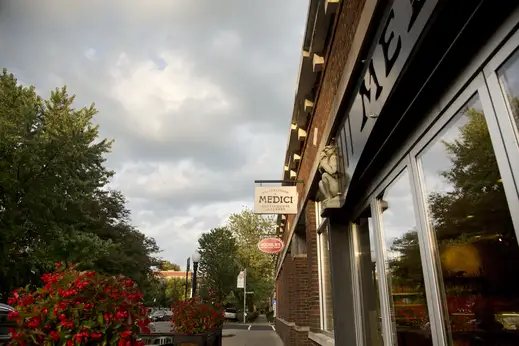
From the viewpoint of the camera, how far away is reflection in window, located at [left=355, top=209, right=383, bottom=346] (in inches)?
166

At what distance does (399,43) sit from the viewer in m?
2.54

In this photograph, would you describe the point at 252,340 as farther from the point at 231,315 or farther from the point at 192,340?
the point at 231,315

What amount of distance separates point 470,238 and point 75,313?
3284 mm

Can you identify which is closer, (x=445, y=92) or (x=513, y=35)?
(x=513, y=35)

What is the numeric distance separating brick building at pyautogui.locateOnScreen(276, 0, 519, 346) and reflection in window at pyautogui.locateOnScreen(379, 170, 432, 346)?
0.01m

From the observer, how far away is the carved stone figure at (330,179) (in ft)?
15.3

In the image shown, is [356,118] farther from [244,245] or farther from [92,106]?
[244,245]

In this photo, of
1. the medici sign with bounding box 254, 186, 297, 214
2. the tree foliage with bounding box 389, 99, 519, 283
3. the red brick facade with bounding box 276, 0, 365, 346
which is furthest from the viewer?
the medici sign with bounding box 254, 186, 297, 214

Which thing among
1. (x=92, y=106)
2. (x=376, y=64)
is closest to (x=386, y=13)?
(x=376, y=64)

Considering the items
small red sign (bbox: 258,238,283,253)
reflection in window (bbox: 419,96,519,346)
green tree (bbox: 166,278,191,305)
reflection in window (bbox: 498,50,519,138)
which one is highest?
green tree (bbox: 166,278,191,305)

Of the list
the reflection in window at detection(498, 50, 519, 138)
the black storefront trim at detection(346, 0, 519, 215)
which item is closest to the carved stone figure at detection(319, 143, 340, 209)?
the black storefront trim at detection(346, 0, 519, 215)

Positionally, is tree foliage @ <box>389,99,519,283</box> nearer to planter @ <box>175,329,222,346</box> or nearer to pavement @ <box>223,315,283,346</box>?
planter @ <box>175,329,222,346</box>

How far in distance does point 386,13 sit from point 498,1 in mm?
1322

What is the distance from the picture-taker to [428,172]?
2775mm
